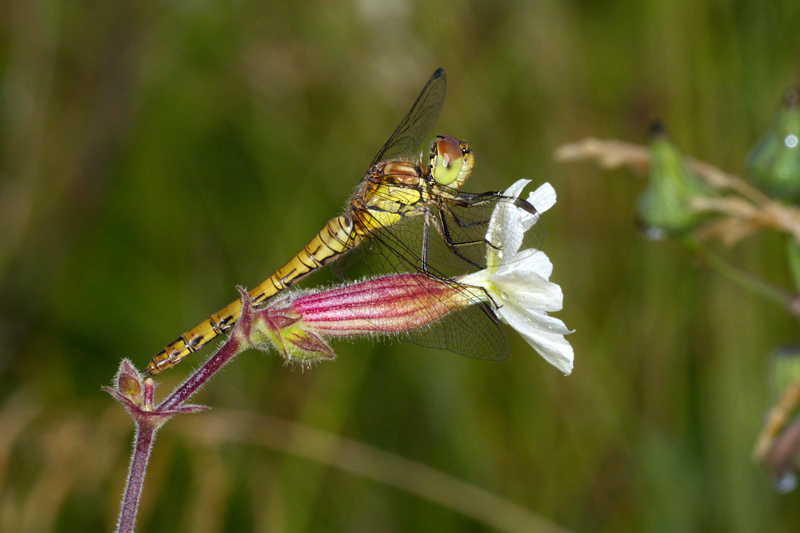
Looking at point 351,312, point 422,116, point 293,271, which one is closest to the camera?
point 351,312

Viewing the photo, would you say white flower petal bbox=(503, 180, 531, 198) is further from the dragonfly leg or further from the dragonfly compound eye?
the dragonfly compound eye

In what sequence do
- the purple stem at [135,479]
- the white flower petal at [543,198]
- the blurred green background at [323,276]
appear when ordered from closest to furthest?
the purple stem at [135,479] < the white flower petal at [543,198] < the blurred green background at [323,276]

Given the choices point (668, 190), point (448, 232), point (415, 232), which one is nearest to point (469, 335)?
point (448, 232)

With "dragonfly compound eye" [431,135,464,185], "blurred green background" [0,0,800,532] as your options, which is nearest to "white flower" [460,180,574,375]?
"dragonfly compound eye" [431,135,464,185]

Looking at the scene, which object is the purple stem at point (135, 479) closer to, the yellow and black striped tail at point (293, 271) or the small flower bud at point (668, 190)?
the yellow and black striped tail at point (293, 271)

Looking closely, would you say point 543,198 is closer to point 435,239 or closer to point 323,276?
point 435,239

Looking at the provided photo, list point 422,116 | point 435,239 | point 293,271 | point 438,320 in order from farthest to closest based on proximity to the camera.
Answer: point 422,116 → point 435,239 → point 293,271 → point 438,320

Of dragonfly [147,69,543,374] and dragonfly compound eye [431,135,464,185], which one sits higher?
dragonfly compound eye [431,135,464,185]

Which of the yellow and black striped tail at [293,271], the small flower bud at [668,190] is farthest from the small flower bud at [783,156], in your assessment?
the yellow and black striped tail at [293,271]
